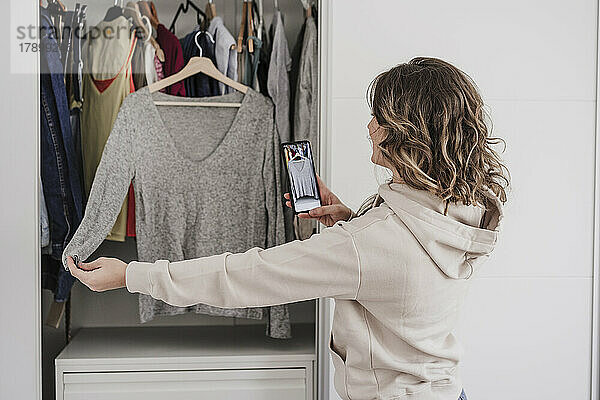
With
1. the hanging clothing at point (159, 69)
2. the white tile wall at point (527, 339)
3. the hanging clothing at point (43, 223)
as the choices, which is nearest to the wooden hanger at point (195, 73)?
the hanging clothing at point (159, 69)

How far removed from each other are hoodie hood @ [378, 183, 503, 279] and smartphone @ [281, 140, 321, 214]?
0.34m

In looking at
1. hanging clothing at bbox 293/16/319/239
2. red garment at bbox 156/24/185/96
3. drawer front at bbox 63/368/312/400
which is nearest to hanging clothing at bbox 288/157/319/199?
hanging clothing at bbox 293/16/319/239

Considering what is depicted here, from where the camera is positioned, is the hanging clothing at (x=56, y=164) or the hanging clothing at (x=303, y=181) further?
the hanging clothing at (x=56, y=164)

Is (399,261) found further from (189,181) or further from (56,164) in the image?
(56,164)

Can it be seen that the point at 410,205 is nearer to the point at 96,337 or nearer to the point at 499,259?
the point at 499,259

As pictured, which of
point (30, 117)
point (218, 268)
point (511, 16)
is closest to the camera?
point (218, 268)

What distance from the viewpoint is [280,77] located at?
196 centimetres

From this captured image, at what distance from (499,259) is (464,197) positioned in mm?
776

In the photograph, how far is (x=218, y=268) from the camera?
127 centimetres

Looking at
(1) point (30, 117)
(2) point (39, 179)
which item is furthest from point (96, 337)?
(1) point (30, 117)

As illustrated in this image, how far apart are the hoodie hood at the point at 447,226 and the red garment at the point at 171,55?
808mm

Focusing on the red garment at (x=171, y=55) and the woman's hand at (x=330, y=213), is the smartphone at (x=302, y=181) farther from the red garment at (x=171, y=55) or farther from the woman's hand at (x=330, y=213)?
the red garment at (x=171, y=55)

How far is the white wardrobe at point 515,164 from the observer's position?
1.92 metres

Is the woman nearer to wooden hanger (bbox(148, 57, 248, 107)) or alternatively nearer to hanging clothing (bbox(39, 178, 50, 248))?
hanging clothing (bbox(39, 178, 50, 248))
